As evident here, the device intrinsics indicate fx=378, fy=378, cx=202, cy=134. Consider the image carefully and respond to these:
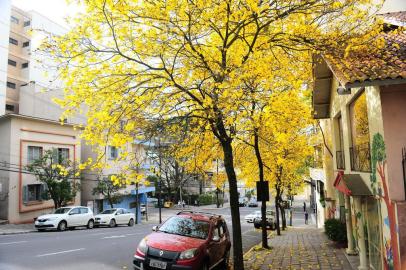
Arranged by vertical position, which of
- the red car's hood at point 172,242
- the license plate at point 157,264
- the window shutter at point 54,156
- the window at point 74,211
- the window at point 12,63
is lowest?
the license plate at point 157,264

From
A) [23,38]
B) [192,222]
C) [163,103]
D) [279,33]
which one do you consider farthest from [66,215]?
[23,38]

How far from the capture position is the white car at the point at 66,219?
957 inches

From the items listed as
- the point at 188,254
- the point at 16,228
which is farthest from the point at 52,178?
the point at 188,254

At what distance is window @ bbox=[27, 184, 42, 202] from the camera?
99.2 feet

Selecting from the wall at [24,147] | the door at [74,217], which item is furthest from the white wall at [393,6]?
the wall at [24,147]

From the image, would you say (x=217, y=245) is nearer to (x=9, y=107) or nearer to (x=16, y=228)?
(x=16, y=228)

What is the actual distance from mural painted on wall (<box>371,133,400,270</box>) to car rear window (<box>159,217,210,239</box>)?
4.57 m

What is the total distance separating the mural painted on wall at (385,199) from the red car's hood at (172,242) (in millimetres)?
4366

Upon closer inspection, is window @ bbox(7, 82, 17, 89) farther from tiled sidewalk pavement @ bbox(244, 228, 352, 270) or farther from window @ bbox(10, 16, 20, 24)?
tiled sidewalk pavement @ bbox(244, 228, 352, 270)

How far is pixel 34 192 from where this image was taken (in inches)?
1212

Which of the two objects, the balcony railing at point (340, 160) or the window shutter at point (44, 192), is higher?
the balcony railing at point (340, 160)

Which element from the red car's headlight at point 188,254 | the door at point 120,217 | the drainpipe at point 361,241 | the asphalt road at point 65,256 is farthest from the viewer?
the door at point 120,217

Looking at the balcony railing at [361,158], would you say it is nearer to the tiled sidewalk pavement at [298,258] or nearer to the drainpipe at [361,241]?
the drainpipe at [361,241]

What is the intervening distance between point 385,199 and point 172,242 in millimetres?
5124
